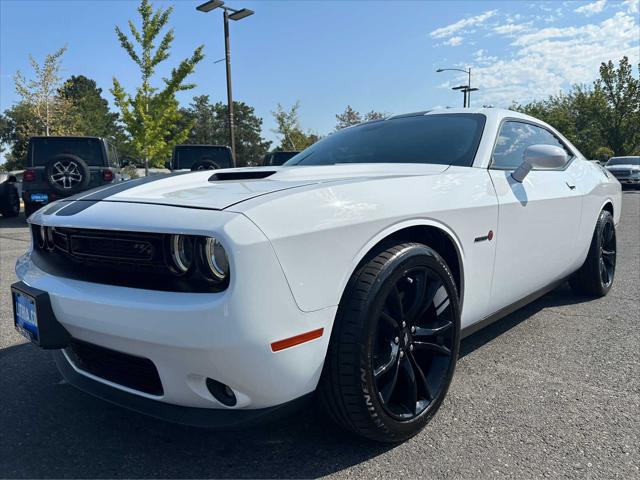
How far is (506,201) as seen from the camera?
252 cm

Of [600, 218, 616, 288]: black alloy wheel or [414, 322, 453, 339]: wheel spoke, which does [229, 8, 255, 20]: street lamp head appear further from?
[414, 322, 453, 339]: wheel spoke

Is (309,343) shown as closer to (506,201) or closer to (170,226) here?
(170,226)

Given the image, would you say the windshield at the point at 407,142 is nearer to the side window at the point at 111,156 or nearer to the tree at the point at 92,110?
the side window at the point at 111,156

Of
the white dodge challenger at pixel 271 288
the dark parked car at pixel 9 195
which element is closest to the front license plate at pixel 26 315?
the white dodge challenger at pixel 271 288

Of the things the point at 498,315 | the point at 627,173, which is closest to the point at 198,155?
the point at 498,315

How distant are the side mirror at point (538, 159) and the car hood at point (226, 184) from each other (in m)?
0.52

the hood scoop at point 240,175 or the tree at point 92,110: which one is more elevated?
the tree at point 92,110

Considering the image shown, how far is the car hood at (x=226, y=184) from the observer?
1715 mm

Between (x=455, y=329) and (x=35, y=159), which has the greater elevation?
(x=35, y=159)

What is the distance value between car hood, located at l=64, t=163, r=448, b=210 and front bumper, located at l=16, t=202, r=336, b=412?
207 millimetres

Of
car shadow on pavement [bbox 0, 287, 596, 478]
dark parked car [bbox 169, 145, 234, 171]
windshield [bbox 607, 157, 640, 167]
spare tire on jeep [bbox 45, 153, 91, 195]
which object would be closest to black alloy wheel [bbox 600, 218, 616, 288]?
car shadow on pavement [bbox 0, 287, 596, 478]

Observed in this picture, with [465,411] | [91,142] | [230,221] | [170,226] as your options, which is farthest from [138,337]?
[91,142]

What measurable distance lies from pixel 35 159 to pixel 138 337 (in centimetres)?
972

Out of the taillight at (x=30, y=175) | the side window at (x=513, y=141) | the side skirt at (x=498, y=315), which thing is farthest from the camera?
the taillight at (x=30, y=175)
